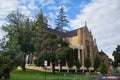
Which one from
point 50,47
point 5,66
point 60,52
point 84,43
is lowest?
point 5,66

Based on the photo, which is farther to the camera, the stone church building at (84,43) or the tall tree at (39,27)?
the stone church building at (84,43)

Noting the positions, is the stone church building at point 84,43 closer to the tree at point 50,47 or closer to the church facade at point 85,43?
the church facade at point 85,43

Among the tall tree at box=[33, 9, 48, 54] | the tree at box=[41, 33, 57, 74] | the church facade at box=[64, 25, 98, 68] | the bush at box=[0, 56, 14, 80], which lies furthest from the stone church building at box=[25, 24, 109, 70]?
the bush at box=[0, 56, 14, 80]

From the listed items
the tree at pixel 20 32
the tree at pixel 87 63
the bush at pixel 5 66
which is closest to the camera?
the bush at pixel 5 66

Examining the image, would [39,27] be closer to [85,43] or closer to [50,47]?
[50,47]

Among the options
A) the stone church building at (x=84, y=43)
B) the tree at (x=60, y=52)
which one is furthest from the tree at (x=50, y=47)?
the stone church building at (x=84, y=43)

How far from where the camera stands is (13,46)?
203 feet

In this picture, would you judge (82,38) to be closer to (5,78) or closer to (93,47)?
(93,47)

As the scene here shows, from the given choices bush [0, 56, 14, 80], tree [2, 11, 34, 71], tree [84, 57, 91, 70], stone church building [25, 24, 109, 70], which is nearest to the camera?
bush [0, 56, 14, 80]

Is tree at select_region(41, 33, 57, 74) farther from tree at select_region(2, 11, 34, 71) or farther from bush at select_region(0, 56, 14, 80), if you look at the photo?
bush at select_region(0, 56, 14, 80)

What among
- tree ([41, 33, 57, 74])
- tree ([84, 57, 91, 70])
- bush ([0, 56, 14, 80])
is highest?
tree ([41, 33, 57, 74])

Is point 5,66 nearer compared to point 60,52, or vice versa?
point 5,66

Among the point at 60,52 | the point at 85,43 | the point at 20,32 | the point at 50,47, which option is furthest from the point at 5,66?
the point at 85,43

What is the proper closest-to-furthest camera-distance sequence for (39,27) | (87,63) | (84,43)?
(39,27) < (87,63) < (84,43)
